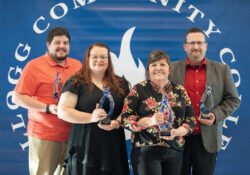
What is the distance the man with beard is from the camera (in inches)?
87.0

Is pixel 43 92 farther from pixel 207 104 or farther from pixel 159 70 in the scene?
pixel 207 104

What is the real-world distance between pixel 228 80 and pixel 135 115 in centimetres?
89

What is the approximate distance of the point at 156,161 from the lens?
1768mm

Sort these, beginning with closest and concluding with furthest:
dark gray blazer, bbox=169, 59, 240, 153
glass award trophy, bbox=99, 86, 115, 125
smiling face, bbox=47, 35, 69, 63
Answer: glass award trophy, bbox=99, 86, 115, 125, dark gray blazer, bbox=169, 59, 240, 153, smiling face, bbox=47, 35, 69, 63

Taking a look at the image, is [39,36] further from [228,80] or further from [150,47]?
[228,80]

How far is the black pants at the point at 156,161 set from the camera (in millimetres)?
1763

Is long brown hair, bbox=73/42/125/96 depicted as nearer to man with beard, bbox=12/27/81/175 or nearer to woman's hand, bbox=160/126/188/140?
man with beard, bbox=12/27/81/175

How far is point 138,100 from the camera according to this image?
1.87 m

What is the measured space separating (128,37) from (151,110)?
61.1 inches

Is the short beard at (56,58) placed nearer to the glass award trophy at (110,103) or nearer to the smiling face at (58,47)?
the smiling face at (58,47)

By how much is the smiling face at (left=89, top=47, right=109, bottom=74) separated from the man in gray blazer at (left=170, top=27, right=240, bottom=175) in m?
0.64

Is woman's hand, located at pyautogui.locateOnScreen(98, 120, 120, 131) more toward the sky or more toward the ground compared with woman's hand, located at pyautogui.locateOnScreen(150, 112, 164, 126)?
more toward the ground

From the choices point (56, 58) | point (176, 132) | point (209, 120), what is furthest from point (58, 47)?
point (209, 120)

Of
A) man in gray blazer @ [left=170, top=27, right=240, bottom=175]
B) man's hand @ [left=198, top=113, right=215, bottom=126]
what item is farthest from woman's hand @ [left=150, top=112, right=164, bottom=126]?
man in gray blazer @ [left=170, top=27, right=240, bottom=175]
